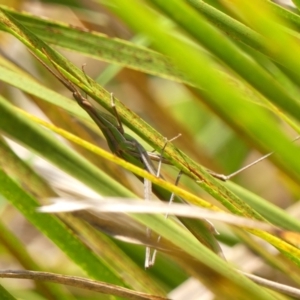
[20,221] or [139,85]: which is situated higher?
[139,85]

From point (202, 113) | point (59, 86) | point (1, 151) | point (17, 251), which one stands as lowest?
point (17, 251)

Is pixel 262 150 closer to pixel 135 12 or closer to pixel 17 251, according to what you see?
pixel 17 251

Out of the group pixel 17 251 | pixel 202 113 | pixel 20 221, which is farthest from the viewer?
pixel 202 113

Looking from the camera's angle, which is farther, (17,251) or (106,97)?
(17,251)

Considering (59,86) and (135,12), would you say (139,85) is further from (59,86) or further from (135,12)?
(135,12)

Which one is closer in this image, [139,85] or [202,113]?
[139,85]

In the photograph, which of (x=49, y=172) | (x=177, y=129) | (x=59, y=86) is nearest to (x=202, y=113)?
(x=177, y=129)

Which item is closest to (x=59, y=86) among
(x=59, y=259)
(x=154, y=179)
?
(x=59, y=259)

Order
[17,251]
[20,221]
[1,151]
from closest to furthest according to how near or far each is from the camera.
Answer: [1,151], [17,251], [20,221]

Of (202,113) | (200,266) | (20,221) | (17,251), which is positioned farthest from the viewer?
(202,113)
